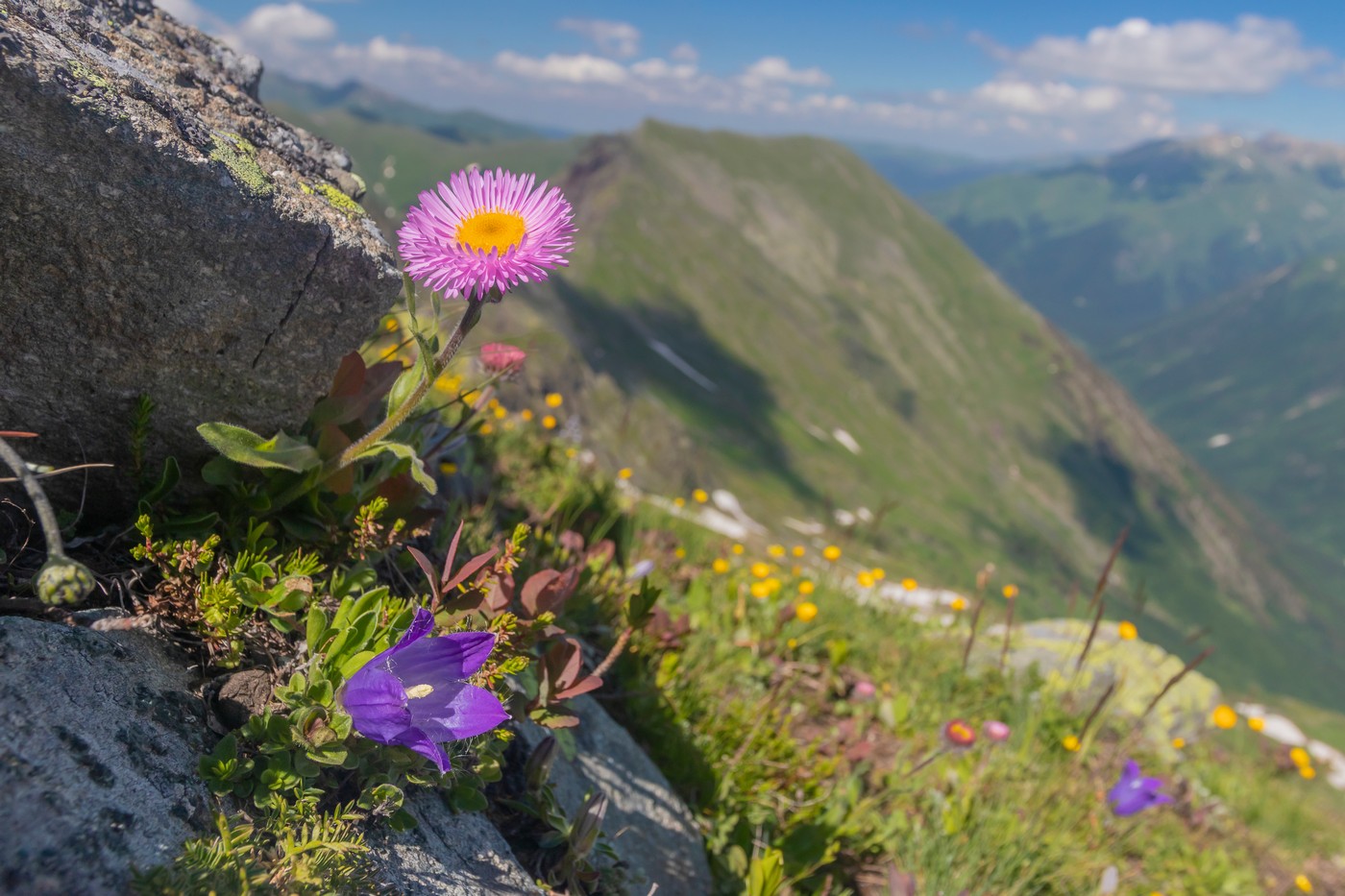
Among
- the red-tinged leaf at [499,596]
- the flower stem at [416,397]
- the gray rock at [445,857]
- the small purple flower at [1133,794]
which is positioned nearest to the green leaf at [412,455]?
the flower stem at [416,397]

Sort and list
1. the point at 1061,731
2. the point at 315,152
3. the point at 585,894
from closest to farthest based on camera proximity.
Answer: the point at 585,894 < the point at 315,152 < the point at 1061,731

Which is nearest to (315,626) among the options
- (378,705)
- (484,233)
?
(378,705)

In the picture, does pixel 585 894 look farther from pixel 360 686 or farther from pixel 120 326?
pixel 120 326

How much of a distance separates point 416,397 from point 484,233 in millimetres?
548

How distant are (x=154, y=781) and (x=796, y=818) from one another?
3.14 m

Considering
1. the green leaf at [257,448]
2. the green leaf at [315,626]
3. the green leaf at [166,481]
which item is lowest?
the green leaf at [315,626]

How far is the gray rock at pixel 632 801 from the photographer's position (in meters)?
3.33

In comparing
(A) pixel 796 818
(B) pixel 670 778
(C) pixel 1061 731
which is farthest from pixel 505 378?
(C) pixel 1061 731

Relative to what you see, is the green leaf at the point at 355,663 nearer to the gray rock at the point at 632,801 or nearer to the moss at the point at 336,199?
the gray rock at the point at 632,801

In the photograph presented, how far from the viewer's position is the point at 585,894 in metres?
2.97

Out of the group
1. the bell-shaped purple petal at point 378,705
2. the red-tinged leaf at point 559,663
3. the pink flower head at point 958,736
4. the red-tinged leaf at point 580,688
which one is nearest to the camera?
the bell-shaped purple petal at point 378,705

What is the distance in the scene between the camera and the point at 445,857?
250 cm

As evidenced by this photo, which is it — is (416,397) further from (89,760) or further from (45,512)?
(89,760)

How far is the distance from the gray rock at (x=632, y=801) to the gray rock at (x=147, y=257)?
5.71 feet
